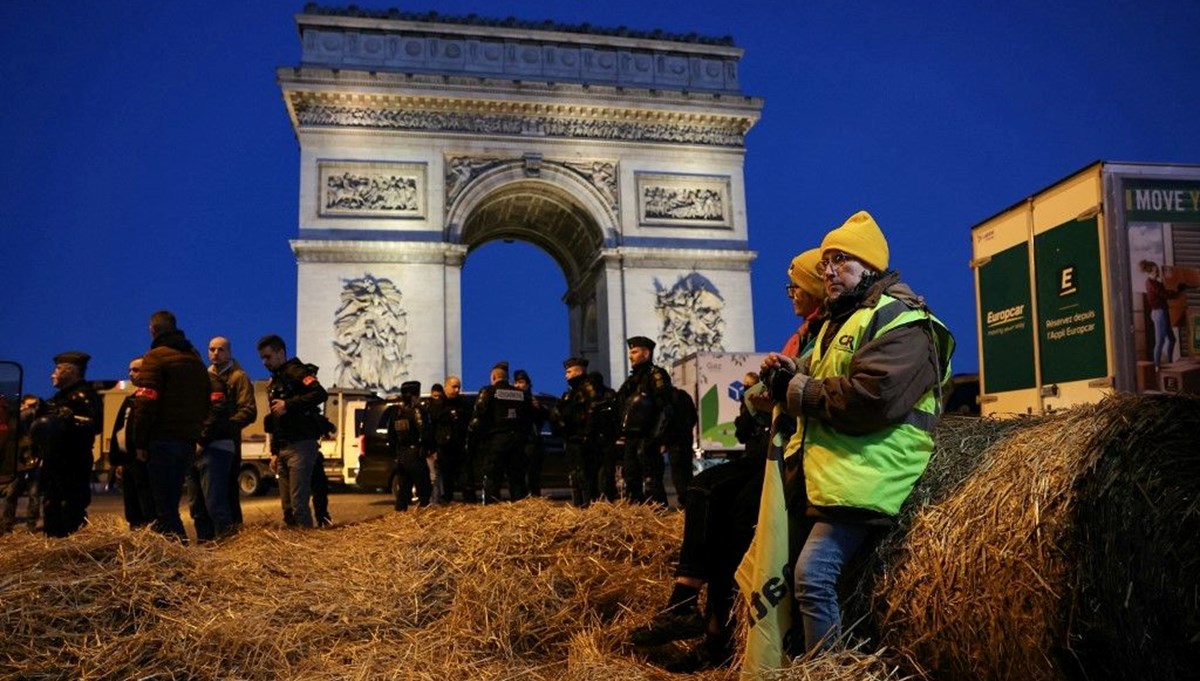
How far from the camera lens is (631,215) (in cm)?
2342

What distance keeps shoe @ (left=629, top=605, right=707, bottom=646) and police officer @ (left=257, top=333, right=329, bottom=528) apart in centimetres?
470

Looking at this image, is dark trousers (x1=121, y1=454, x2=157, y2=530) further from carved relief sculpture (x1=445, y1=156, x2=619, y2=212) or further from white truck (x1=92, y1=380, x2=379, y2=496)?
carved relief sculpture (x1=445, y1=156, x2=619, y2=212)

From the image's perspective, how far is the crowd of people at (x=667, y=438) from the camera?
8.66 ft

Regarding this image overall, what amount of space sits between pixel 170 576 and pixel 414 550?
1.10m

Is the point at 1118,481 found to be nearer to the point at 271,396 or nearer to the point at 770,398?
the point at 770,398

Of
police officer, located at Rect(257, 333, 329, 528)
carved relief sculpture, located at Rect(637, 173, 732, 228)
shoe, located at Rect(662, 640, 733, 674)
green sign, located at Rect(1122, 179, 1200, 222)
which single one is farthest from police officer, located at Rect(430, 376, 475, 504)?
carved relief sculpture, located at Rect(637, 173, 732, 228)

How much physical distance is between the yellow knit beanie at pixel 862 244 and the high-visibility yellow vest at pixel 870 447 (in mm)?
168

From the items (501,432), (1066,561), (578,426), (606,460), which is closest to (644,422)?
(606,460)

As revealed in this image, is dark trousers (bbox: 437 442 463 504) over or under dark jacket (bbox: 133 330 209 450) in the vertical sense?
under

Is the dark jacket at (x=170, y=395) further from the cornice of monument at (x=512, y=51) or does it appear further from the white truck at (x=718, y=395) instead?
the cornice of monument at (x=512, y=51)

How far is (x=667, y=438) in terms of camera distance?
8570 mm

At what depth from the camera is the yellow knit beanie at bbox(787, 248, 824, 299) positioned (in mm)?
3488

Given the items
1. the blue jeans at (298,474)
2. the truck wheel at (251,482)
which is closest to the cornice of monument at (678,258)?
the truck wheel at (251,482)

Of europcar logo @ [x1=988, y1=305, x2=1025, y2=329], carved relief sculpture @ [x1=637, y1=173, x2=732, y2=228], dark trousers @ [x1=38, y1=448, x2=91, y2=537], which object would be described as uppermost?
carved relief sculpture @ [x1=637, y1=173, x2=732, y2=228]
